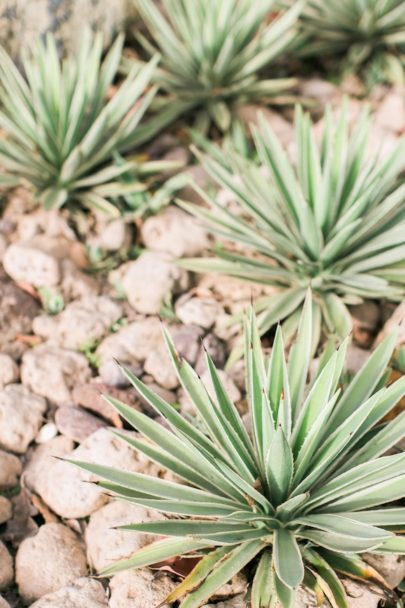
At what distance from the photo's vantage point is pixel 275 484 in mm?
2244

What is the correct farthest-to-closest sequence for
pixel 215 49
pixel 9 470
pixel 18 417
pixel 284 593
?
pixel 215 49 → pixel 18 417 → pixel 9 470 → pixel 284 593

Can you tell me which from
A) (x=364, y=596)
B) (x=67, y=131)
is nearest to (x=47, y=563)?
(x=364, y=596)

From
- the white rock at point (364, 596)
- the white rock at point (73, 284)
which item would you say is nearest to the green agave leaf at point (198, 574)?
the white rock at point (364, 596)

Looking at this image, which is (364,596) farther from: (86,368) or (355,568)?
(86,368)

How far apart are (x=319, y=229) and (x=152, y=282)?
0.80 meters

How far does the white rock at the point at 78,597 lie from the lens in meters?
2.29

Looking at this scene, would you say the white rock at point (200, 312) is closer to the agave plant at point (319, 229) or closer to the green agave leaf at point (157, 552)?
the agave plant at point (319, 229)

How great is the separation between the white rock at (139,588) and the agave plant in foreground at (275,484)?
98 mm

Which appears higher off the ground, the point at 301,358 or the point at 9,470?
the point at 301,358

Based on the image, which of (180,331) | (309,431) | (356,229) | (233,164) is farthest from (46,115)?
(309,431)

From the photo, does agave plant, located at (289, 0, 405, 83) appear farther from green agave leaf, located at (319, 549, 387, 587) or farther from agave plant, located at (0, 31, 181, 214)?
green agave leaf, located at (319, 549, 387, 587)

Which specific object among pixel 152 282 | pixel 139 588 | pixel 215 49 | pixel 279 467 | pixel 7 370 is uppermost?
pixel 215 49

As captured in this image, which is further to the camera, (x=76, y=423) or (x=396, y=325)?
(x=396, y=325)

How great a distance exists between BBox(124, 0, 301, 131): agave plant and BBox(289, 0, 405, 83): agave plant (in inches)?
14.2
